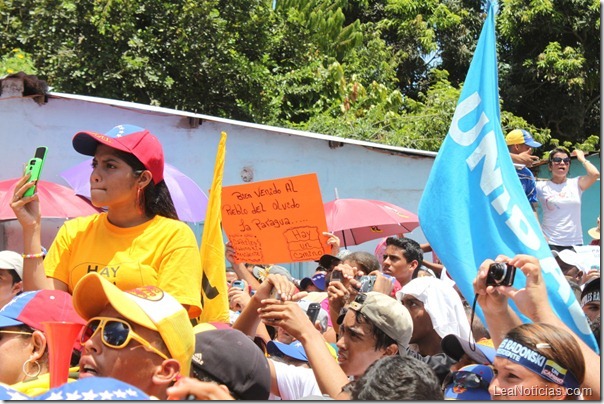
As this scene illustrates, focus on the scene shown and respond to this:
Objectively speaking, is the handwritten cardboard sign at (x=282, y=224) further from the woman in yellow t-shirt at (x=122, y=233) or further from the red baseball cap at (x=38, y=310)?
the red baseball cap at (x=38, y=310)

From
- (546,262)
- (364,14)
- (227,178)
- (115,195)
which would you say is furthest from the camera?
(364,14)

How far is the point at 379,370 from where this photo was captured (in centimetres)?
307

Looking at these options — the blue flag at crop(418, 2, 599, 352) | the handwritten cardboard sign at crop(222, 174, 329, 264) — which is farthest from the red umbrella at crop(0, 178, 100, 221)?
the blue flag at crop(418, 2, 599, 352)

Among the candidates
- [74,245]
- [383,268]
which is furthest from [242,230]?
[74,245]

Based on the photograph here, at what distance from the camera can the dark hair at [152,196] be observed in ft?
13.2

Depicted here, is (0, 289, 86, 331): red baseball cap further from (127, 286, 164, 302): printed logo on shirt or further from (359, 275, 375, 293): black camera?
(359, 275, 375, 293): black camera

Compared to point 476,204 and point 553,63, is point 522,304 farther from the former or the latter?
point 553,63

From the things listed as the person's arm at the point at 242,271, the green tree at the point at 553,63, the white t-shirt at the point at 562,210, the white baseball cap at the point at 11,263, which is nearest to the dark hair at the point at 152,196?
the white baseball cap at the point at 11,263

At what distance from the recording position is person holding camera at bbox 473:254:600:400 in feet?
11.3

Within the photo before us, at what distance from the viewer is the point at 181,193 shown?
28.3 feet

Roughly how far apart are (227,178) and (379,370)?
10.0 meters

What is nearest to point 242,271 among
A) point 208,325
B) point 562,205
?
point 208,325

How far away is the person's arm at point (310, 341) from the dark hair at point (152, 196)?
0.70m

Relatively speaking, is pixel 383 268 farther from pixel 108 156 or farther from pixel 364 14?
pixel 364 14
